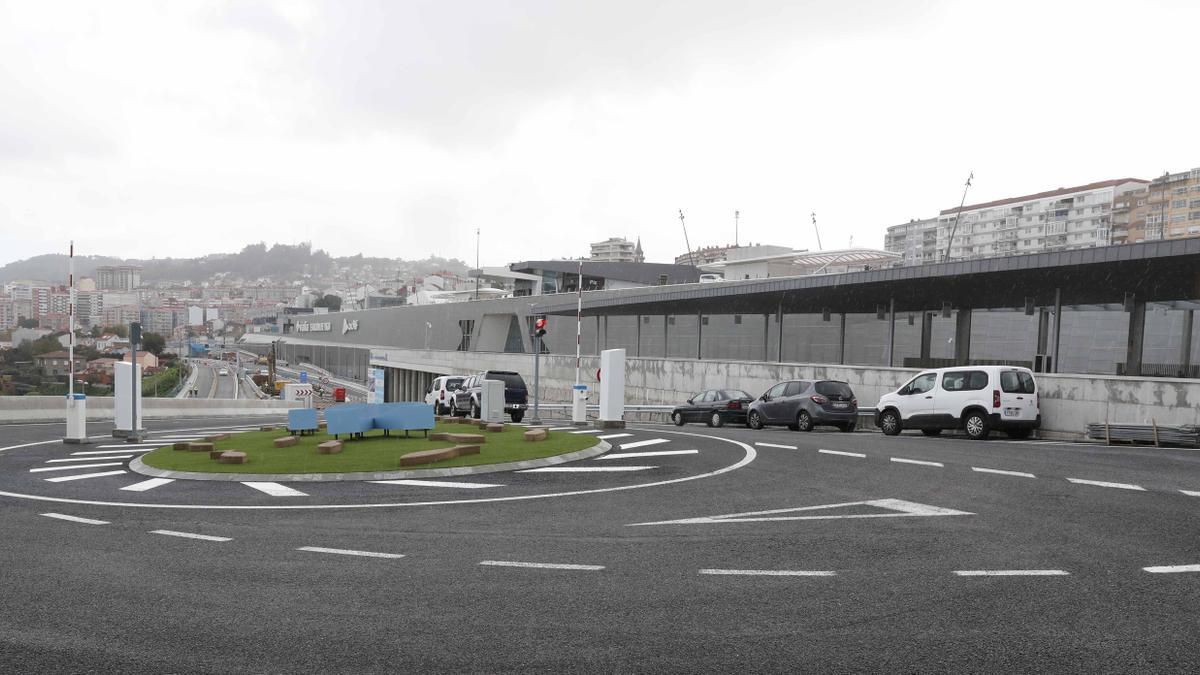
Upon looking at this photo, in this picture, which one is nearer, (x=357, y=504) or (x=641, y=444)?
(x=357, y=504)

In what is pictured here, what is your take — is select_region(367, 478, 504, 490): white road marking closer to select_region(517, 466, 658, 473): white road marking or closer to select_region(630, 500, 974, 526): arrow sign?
select_region(517, 466, 658, 473): white road marking

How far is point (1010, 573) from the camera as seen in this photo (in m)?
7.13

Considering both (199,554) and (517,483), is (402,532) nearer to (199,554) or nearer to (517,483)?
(199,554)

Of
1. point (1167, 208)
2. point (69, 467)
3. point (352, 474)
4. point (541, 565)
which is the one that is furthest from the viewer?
point (1167, 208)

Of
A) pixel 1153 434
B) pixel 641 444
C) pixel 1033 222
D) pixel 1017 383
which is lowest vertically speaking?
pixel 641 444

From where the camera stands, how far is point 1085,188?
140000 mm

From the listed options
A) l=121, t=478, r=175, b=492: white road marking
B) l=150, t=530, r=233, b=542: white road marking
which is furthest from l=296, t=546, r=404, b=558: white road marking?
l=121, t=478, r=175, b=492: white road marking

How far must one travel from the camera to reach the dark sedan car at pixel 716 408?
92.1 ft

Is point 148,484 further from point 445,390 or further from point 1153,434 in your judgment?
point 445,390

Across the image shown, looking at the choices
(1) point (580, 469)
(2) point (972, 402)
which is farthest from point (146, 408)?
(2) point (972, 402)

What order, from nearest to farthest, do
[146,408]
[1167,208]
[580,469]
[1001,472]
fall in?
[1001,472], [580,469], [146,408], [1167,208]

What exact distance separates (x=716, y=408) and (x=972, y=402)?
377 inches

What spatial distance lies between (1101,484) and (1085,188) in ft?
497

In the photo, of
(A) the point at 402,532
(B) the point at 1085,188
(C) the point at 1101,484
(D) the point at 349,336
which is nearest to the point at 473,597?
(A) the point at 402,532
